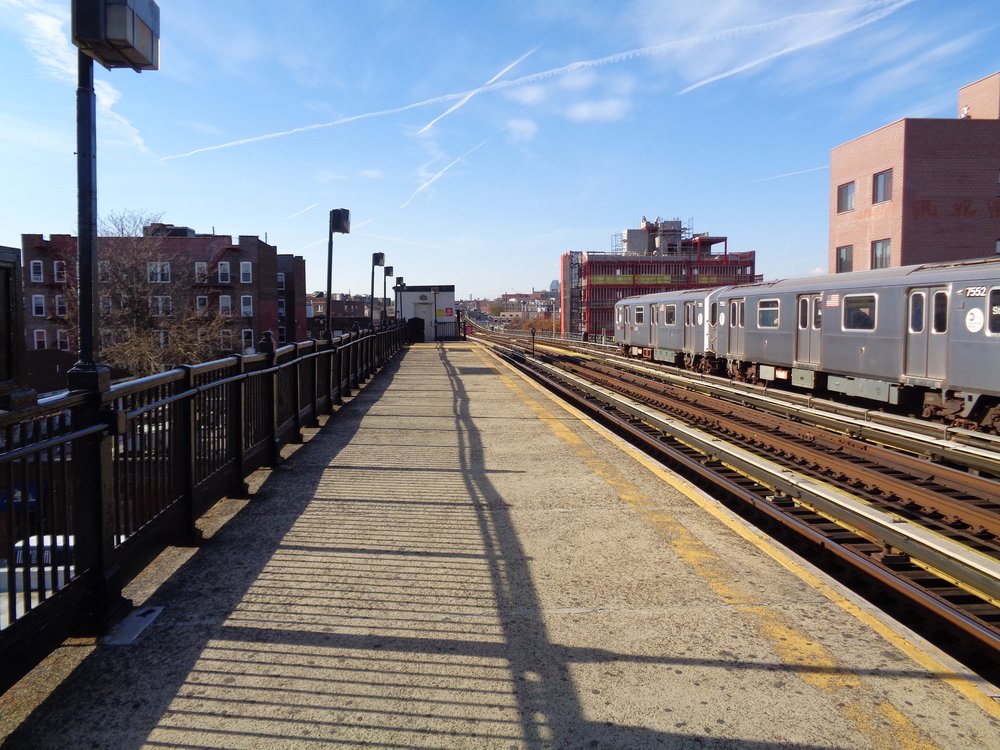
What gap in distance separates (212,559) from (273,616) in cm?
117

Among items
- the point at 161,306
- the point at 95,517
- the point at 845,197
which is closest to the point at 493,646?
the point at 95,517

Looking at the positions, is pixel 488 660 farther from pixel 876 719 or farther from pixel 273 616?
pixel 876 719

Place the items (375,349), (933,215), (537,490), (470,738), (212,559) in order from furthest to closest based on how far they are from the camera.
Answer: (933,215)
(375,349)
(537,490)
(212,559)
(470,738)

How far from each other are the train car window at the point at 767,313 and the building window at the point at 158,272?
4525 centimetres

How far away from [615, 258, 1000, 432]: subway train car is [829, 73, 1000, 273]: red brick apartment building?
12668mm

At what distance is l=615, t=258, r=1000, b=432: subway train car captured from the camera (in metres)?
10.7

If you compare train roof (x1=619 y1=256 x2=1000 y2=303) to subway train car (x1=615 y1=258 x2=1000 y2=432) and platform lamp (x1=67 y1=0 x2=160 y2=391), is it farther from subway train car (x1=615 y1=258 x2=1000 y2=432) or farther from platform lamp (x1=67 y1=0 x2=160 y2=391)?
platform lamp (x1=67 y1=0 x2=160 y2=391)

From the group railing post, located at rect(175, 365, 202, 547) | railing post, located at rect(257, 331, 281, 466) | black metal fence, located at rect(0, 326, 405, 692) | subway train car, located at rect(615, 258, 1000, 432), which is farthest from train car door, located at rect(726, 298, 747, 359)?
railing post, located at rect(175, 365, 202, 547)

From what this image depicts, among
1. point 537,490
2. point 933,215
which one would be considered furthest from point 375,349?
point 933,215

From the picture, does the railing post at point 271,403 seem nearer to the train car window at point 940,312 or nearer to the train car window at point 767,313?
the train car window at point 940,312

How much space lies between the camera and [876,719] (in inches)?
114

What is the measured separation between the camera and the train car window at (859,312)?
1342cm

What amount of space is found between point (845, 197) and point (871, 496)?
29.4m

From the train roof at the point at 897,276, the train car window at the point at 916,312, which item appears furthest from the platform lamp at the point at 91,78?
the train car window at the point at 916,312
